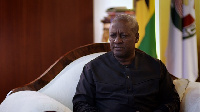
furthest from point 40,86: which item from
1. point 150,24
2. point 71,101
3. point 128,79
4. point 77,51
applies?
point 150,24

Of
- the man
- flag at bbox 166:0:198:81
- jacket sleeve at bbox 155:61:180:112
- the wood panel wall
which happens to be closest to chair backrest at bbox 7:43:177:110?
the man

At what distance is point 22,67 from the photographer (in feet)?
9.21

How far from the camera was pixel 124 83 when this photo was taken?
139 centimetres

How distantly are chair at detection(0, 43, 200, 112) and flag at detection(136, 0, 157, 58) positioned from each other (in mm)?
706

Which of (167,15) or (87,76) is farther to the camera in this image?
(167,15)

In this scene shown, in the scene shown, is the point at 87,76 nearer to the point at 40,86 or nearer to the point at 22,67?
the point at 40,86

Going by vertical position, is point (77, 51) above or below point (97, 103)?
above

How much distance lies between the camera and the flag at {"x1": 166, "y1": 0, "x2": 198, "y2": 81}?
231 centimetres

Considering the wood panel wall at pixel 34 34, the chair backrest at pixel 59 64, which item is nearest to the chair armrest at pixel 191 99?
the chair backrest at pixel 59 64

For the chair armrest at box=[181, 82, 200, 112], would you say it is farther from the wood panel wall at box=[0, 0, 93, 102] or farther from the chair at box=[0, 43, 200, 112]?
the wood panel wall at box=[0, 0, 93, 102]

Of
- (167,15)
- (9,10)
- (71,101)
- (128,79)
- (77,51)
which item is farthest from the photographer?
(9,10)

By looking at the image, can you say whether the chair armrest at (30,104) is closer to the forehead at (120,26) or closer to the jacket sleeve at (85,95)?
the jacket sleeve at (85,95)

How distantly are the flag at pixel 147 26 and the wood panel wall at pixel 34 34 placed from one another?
99cm

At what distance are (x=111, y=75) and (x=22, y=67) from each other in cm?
163
